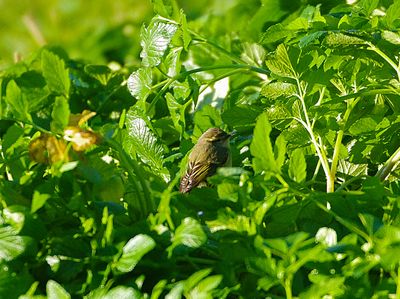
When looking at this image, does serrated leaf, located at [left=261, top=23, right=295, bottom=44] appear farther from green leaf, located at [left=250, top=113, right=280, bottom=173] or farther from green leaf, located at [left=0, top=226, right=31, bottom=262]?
green leaf, located at [left=0, top=226, right=31, bottom=262]

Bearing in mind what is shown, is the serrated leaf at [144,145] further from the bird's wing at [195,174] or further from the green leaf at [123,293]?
the green leaf at [123,293]

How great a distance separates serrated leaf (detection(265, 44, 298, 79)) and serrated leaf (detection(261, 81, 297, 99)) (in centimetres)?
2

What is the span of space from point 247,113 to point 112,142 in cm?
52

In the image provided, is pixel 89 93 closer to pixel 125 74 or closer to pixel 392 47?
pixel 125 74

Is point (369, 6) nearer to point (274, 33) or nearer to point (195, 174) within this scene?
point (274, 33)

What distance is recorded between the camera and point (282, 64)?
205cm

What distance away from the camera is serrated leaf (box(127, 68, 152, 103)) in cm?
237

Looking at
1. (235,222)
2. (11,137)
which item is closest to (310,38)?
(235,222)

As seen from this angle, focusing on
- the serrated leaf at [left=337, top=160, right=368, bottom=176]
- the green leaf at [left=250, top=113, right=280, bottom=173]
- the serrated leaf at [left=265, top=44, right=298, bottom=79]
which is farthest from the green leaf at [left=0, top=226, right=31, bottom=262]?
the serrated leaf at [left=337, top=160, right=368, bottom=176]

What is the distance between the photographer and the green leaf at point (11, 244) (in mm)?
1633

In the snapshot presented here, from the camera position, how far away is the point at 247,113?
7.12ft

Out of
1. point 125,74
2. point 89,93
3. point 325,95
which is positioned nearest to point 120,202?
point 325,95

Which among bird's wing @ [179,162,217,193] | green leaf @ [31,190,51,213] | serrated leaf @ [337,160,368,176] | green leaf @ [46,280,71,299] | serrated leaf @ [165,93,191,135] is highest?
green leaf @ [31,190,51,213]

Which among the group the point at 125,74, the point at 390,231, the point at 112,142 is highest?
the point at 112,142
